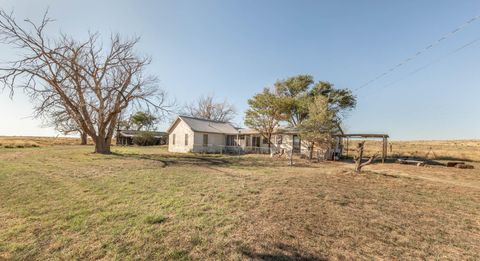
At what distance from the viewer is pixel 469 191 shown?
8.30m

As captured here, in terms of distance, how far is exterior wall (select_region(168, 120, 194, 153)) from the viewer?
84.7 feet

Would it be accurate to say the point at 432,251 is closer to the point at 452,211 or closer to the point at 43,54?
the point at 452,211

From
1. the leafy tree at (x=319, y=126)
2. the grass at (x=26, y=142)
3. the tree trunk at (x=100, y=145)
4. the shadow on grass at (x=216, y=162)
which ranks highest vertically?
the leafy tree at (x=319, y=126)

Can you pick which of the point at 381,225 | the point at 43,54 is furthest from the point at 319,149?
the point at 43,54

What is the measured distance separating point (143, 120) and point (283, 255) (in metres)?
57.2

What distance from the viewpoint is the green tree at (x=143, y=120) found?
5391cm

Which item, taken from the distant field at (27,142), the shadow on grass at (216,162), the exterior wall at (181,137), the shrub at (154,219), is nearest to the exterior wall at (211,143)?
the exterior wall at (181,137)

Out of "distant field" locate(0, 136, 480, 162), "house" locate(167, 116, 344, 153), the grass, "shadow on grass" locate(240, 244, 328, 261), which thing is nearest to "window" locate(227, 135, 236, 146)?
"house" locate(167, 116, 344, 153)

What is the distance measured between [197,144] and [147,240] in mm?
22157

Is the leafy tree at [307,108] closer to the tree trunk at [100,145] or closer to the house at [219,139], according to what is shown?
the house at [219,139]

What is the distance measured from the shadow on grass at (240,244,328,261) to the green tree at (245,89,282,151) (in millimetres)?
22430

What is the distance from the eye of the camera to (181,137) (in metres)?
27.4

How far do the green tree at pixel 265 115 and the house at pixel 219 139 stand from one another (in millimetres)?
784

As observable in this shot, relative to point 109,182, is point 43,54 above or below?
above
